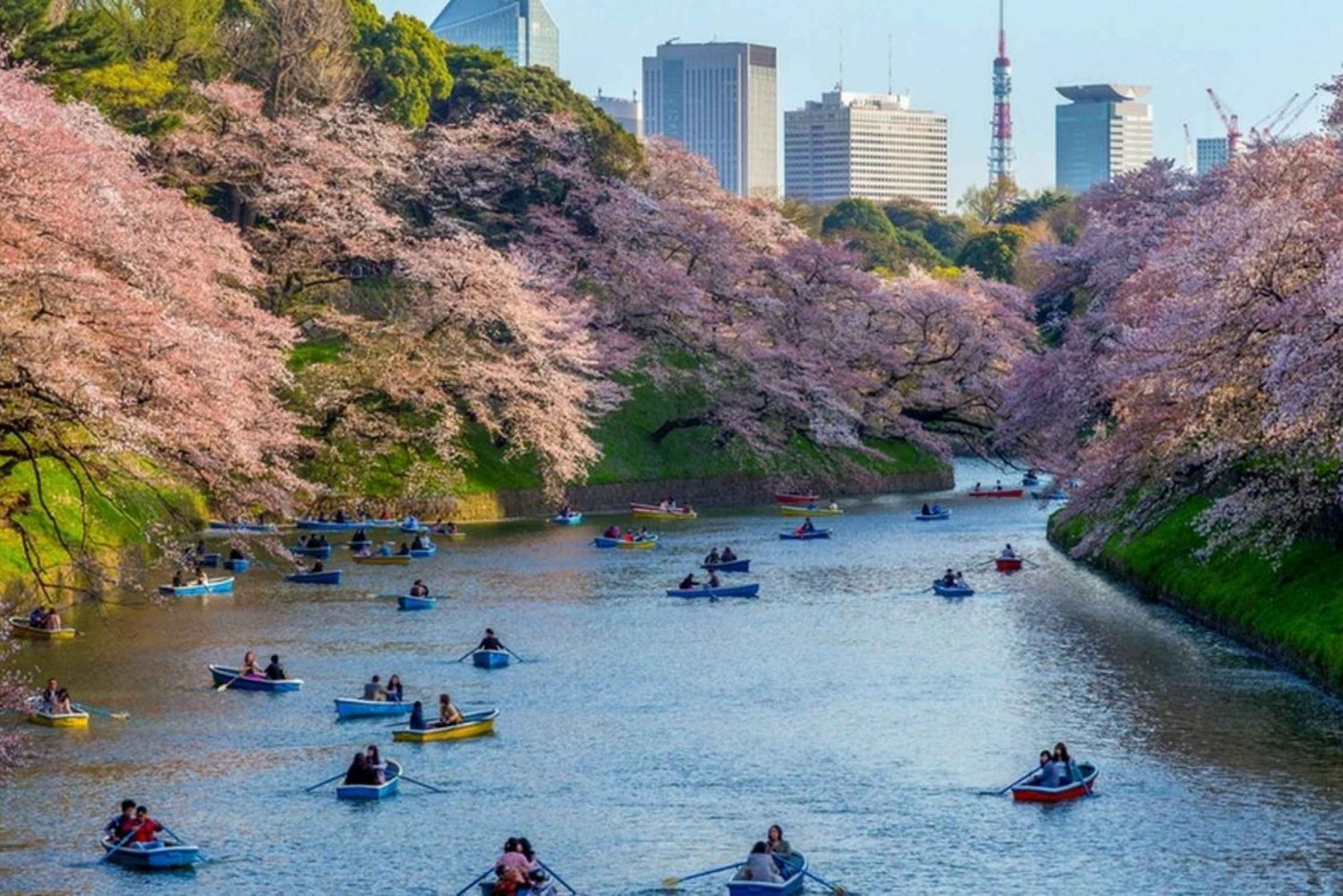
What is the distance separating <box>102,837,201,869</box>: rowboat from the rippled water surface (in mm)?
284

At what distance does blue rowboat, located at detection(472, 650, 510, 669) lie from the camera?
52844mm

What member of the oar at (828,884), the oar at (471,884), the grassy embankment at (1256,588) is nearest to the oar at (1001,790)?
the oar at (828,884)

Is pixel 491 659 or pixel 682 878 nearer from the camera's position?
pixel 682 878

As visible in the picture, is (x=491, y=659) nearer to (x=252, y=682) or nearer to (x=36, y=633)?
(x=252, y=682)

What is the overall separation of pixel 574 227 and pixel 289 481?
2139 inches

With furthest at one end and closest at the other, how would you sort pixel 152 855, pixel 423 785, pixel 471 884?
pixel 423 785 → pixel 152 855 → pixel 471 884

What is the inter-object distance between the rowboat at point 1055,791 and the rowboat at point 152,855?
14804mm

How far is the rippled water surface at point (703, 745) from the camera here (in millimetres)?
34750

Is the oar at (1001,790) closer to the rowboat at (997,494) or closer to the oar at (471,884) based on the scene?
the oar at (471,884)

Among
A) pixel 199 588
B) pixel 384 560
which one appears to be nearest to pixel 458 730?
pixel 199 588

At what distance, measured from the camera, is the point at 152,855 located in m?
34.2

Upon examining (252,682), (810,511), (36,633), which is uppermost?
(810,511)

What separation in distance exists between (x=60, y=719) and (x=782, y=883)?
62.7 feet

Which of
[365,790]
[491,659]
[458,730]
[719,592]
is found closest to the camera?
[365,790]
